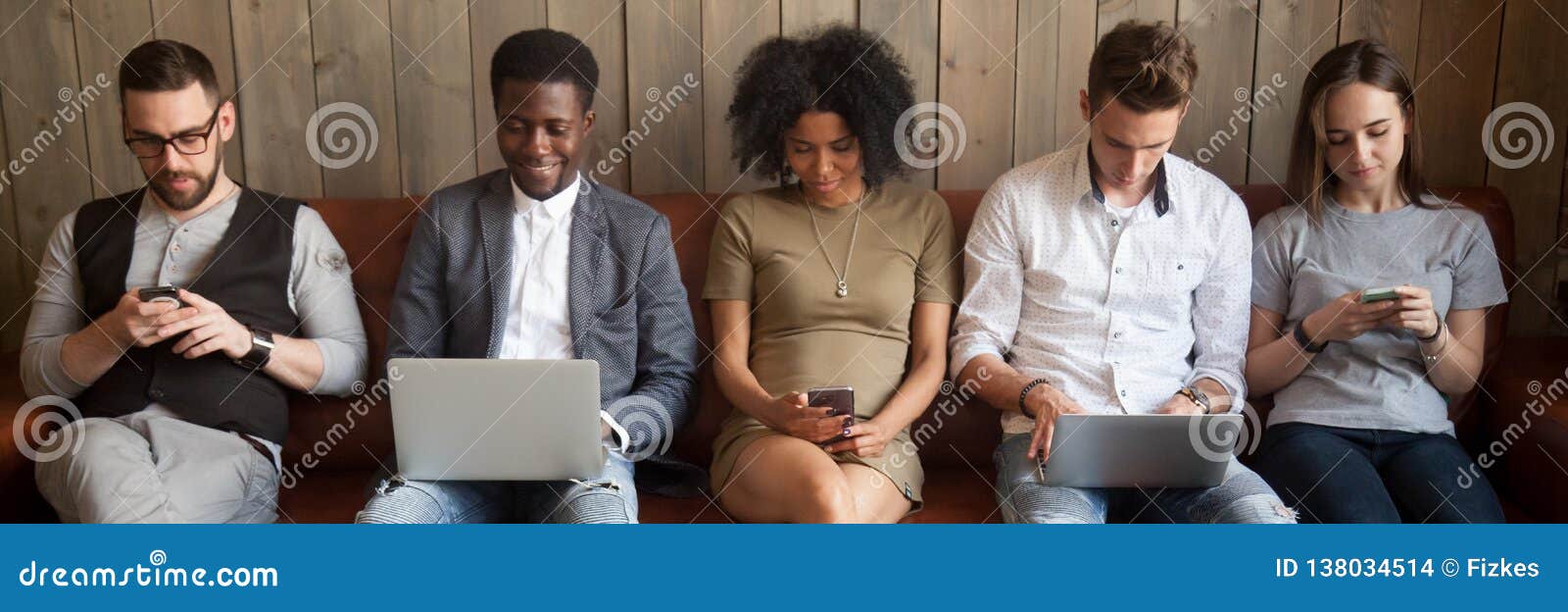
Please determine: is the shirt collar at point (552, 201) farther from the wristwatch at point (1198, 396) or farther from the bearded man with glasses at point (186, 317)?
the wristwatch at point (1198, 396)

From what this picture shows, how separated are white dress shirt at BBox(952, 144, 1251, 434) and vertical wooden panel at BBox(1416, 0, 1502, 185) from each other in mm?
638

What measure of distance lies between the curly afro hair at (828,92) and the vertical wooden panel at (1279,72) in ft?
2.33

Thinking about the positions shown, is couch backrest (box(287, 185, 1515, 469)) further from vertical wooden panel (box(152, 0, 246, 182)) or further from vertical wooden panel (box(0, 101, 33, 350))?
vertical wooden panel (box(0, 101, 33, 350))

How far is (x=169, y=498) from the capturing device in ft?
5.75

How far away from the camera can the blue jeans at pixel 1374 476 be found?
1.77 meters

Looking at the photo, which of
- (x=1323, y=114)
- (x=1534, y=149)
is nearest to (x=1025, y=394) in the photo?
→ (x=1323, y=114)

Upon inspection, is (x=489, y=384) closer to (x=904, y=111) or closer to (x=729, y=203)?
(x=729, y=203)

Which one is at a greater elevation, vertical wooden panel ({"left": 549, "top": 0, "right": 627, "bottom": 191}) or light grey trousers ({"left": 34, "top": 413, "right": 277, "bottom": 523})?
vertical wooden panel ({"left": 549, "top": 0, "right": 627, "bottom": 191})

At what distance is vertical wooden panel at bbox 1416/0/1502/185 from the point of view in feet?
7.50

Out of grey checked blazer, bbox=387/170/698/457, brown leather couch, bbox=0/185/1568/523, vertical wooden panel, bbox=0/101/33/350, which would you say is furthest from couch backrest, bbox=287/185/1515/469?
vertical wooden panel, bbox=0/101/33/350

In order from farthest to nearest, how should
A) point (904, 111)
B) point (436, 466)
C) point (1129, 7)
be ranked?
point (1129, 7) → point (904, 111) → point (436, 466)

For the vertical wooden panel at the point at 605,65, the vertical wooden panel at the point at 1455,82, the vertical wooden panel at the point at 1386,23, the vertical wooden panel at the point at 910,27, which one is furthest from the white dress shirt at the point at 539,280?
the vertical wooden panel at the point at 1455,82

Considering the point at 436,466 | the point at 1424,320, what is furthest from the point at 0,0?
the point at 1424,320

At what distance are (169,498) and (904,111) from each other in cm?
132
